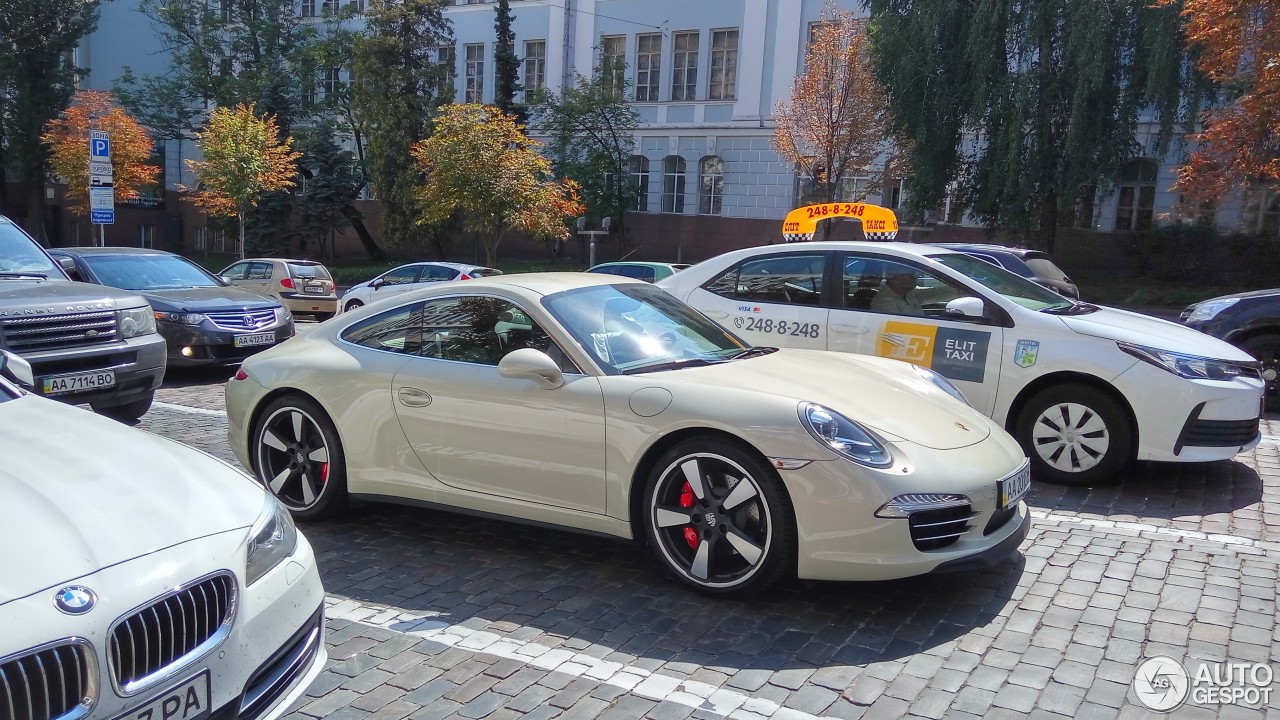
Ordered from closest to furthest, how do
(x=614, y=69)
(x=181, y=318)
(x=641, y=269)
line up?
1. (x=181, y=318)
2. (x=641, y=269)
3. (x=614, y=69)

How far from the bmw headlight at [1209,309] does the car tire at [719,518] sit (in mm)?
7324

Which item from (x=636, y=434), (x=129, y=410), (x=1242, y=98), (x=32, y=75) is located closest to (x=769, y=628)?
(x=636, y=434)

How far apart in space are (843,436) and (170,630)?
2.66 metres

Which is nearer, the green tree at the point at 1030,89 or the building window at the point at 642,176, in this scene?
the green tree at the point at 1030,89

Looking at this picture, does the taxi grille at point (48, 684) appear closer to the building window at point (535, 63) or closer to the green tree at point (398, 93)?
the green tree at point (398, 93)

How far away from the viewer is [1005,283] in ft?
23.4

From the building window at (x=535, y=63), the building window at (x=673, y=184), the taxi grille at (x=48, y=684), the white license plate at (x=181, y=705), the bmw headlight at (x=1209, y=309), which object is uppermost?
the building window at (x=535, y=63)

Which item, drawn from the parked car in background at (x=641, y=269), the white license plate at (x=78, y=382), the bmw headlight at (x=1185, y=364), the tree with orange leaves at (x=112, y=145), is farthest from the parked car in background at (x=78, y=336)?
the tree with orange leaves at (x=112, y=145)

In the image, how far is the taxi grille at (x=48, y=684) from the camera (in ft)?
7.00

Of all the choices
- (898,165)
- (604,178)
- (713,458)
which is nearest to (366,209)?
(604,178)

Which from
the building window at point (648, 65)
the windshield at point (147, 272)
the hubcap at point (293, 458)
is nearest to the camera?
the hubcap at point (293, 458)

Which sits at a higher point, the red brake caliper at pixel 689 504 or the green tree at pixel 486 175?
the green tree at pixel 486 175

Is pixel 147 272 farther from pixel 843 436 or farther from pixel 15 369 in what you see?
pixel 843 436

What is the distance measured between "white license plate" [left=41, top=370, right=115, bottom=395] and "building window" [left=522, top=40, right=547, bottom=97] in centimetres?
3052
